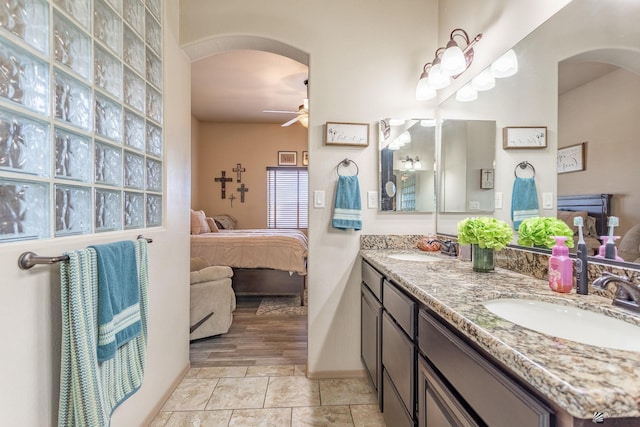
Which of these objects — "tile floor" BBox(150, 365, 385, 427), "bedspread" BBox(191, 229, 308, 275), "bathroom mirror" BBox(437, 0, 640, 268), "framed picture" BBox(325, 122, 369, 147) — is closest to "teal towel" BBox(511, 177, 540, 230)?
"bathroom mirror" BBox(437, 0, 640, 268)

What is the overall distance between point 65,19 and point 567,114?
188cm

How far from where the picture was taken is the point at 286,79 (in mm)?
4062

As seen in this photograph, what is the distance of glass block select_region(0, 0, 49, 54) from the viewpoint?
87 cm

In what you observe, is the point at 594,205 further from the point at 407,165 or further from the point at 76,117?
the point at 76,117

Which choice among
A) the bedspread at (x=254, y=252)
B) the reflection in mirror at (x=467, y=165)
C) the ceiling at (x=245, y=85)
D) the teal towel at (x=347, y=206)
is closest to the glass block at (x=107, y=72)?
the teal towel at (x=347, y=206)

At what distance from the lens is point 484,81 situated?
1.75 m

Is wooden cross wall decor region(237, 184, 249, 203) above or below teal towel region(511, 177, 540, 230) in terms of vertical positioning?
above

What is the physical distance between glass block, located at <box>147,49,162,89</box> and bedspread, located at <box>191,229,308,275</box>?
2.27m

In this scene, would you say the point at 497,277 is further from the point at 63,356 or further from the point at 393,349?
the point at 63,356

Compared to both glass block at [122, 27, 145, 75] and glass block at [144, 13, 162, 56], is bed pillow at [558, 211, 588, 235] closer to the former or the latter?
glass block at [122, 27, 145, 75]

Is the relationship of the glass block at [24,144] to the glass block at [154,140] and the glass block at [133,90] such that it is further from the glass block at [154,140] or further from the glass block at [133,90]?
the glass block at [154,140]

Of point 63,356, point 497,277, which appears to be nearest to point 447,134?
point 497,277

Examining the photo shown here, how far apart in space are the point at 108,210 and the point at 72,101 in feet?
1.49

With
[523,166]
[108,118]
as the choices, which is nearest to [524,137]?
[523,166]
